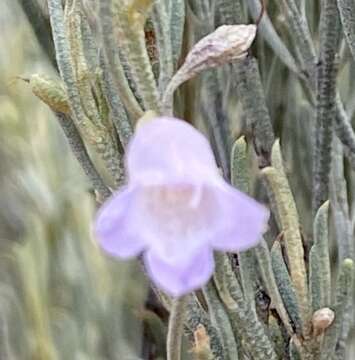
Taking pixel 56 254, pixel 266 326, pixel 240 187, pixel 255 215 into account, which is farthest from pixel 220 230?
pixel 56 254

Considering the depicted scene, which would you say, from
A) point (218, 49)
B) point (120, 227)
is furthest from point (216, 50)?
point (120, 227)

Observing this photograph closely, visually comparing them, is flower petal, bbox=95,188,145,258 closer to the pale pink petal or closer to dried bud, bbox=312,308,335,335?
the pale pink petal

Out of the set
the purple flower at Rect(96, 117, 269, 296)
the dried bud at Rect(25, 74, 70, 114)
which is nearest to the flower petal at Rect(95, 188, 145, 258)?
the purple flower at Rect(96, 117, 269, 296)

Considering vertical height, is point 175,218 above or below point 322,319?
above

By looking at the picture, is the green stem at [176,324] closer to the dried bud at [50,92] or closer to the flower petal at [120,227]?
the flower petal at [120,227]

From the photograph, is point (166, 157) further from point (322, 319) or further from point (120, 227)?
point (322, 319)

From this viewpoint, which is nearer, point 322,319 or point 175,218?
point 175,218
